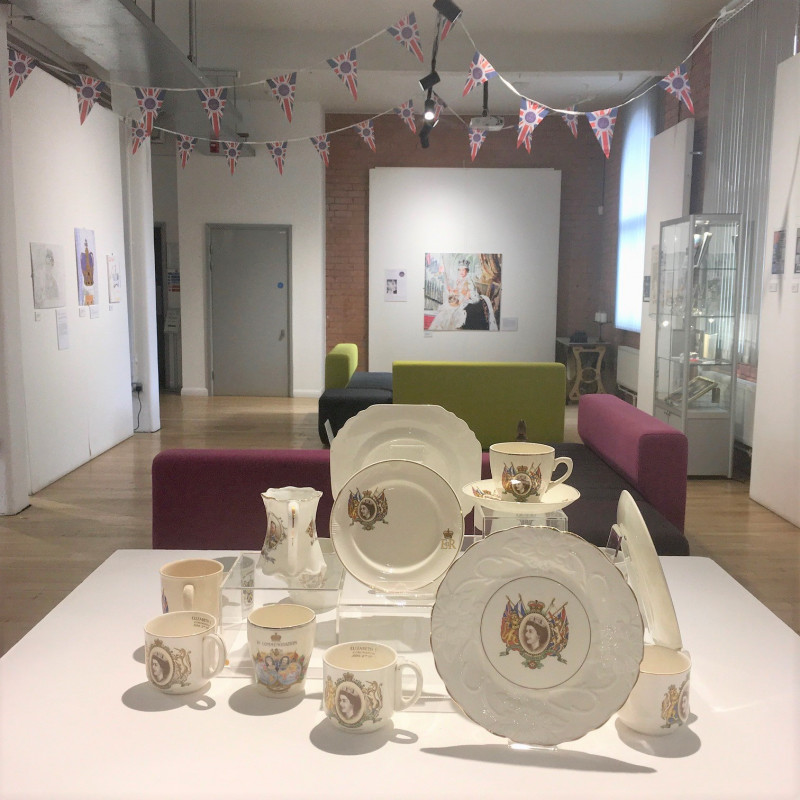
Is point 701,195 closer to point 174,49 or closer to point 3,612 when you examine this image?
point 174,49

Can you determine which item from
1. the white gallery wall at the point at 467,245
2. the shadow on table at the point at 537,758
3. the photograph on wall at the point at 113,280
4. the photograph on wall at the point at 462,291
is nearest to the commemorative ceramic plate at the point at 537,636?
the shadow on table at the point at 537,758

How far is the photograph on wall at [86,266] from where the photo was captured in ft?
21.5

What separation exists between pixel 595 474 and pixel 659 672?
2.98m

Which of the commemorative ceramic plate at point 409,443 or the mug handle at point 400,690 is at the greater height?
the commemorative ceramic plate at point 409,443

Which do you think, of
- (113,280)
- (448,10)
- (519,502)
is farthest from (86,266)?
(519,502)

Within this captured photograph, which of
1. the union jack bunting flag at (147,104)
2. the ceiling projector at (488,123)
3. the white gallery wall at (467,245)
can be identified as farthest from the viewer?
the white gallery wall at (467,245)

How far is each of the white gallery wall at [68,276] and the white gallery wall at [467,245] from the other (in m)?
3.92

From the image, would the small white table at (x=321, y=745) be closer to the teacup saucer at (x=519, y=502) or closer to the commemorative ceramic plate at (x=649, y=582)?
the commemorative ceramic plate at (x=649, y=582)

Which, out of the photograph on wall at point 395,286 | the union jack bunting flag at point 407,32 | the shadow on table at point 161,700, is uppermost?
the union jack bunting flag at point 407,32

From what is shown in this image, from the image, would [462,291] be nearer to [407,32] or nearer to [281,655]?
[407,32]

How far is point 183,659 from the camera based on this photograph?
1.27 m

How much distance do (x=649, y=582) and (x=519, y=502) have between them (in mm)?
327

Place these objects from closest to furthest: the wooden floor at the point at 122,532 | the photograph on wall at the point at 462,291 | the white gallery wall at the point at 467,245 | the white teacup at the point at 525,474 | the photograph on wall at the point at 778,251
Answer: the white teacup at the point at 525,474
the wooden floor at the point at 122,532
the photograph on wall at the point at 778,251
the white gallery wall at the point at 467,245
the photograph on wall at the point at 462,291

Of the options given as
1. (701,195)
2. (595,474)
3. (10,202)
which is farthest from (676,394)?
(10,202)
